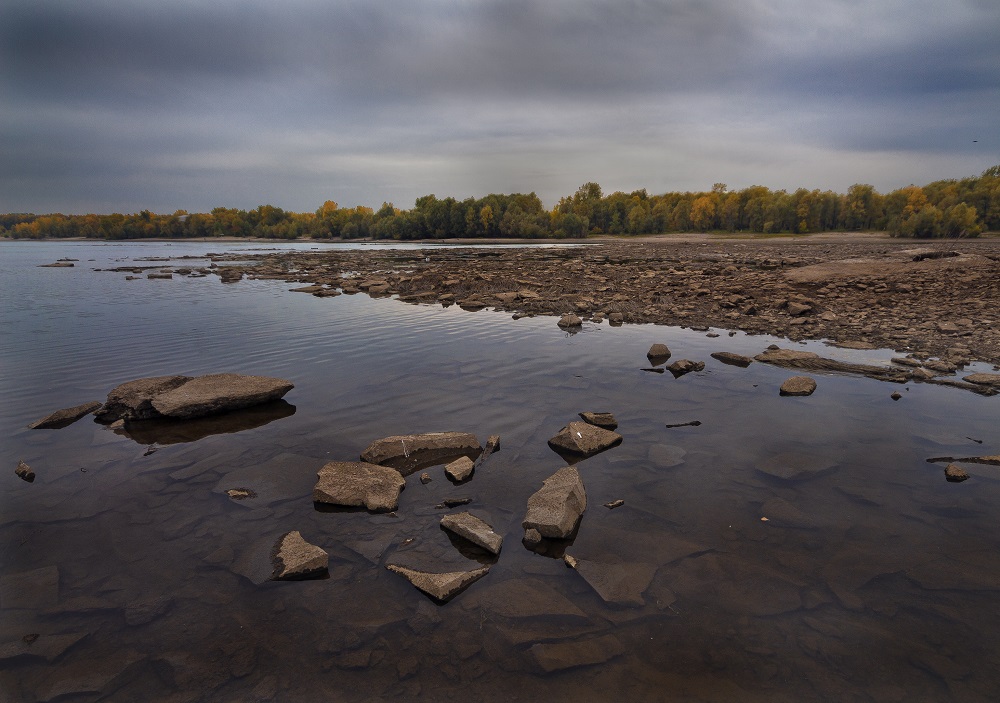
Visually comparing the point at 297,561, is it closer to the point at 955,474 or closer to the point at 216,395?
the point at 216,395

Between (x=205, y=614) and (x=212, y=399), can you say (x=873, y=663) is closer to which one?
(x=205, y=614)

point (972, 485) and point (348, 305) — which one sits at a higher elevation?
point (348, 305)

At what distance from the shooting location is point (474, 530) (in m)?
5.34

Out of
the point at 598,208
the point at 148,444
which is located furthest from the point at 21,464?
the point at 598,208

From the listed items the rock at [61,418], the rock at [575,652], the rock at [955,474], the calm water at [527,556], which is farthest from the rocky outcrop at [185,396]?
the rock at [955,474]

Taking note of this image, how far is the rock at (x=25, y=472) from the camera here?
22.8ft

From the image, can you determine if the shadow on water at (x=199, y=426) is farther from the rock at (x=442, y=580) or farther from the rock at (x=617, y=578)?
the rock at (x=617, y=578)

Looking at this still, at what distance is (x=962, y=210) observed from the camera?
333ft

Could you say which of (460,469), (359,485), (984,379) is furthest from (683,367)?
(359,485)

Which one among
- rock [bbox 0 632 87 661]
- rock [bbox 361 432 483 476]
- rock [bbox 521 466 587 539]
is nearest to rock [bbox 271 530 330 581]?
rock [bbox 0 632 87 661]

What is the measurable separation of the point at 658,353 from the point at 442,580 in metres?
10.2

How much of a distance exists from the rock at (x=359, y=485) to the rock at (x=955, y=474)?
7882 mm

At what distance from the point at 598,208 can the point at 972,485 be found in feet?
613

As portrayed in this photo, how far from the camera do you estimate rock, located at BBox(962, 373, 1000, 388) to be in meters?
9.92
